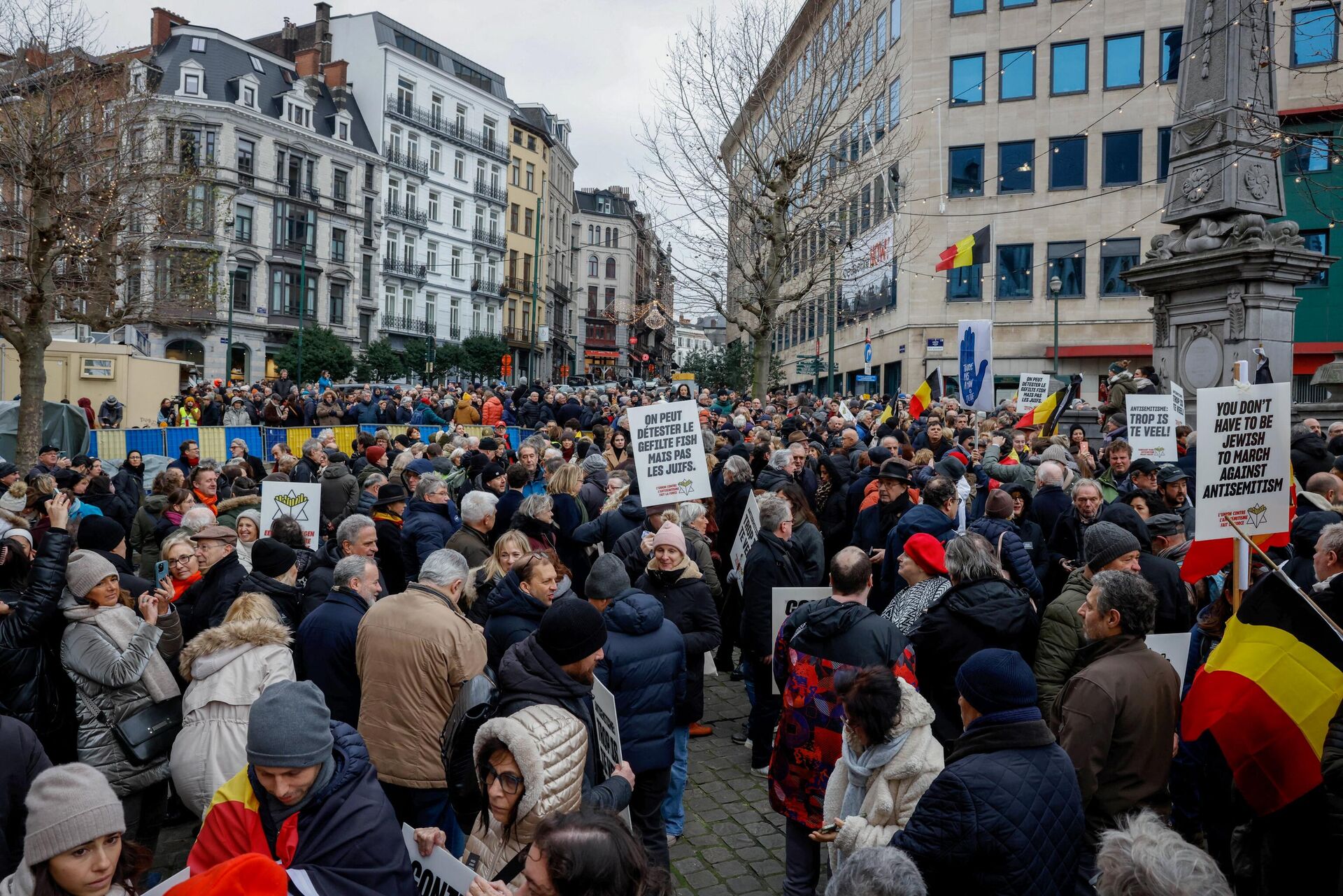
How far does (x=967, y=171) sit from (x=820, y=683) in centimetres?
3762

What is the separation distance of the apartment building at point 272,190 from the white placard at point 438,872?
1923 inches

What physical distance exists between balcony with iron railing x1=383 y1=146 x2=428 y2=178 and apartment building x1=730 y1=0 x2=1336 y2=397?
33722mm

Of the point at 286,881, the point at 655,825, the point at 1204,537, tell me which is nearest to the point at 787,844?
the point at 655,825

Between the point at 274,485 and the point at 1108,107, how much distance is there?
37038 mm

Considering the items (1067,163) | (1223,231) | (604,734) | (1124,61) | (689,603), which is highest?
(1124,61)

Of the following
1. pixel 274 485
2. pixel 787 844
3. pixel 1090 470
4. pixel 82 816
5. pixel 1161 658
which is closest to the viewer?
pixel 82 816

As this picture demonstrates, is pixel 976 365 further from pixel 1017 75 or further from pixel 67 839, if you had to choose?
pixel 1017 75

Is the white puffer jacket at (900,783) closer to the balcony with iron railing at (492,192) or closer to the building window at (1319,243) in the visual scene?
the building window at (1319,243)

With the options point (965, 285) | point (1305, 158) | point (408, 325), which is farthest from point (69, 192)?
point (408, 325)

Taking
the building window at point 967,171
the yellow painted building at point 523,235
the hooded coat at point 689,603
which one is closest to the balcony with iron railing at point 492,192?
the yellow painted building at point 523,235

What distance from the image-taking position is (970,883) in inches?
125

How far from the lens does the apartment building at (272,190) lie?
2047 inches

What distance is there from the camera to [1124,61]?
36.6m

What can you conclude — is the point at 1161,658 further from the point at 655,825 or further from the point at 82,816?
the point at 82,816
